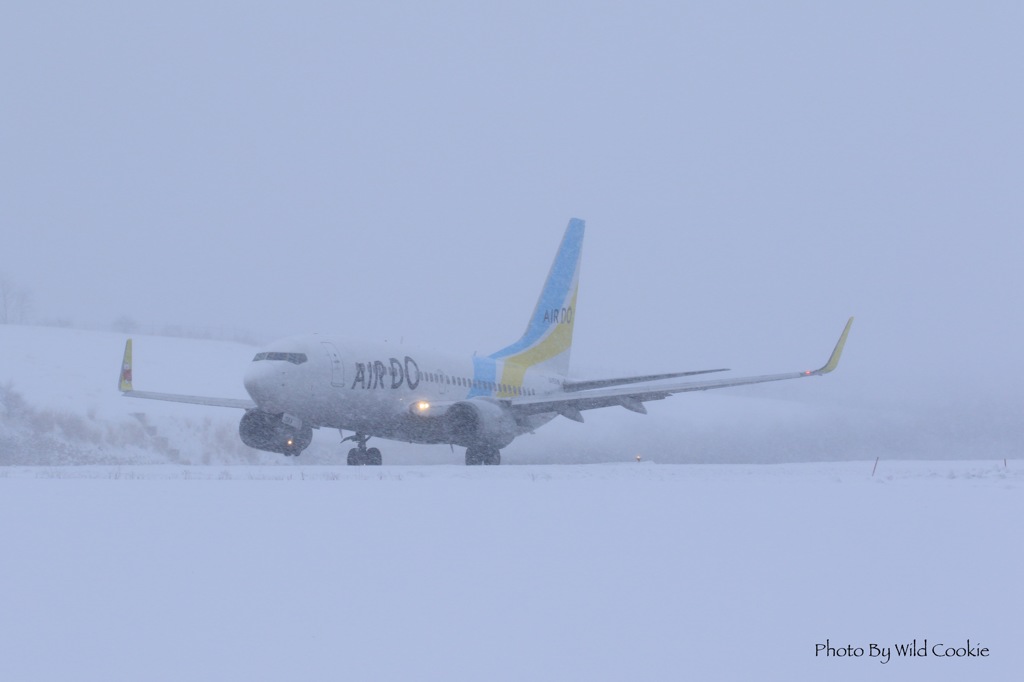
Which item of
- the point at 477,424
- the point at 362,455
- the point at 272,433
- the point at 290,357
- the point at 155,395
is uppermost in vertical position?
the point at 290,357

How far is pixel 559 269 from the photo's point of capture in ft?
122

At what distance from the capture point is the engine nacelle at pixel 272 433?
2614cm

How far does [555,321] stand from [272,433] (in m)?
12.9

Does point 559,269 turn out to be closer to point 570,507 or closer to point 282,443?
point 282,443

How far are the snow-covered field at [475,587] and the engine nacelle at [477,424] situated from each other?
50.0 feet

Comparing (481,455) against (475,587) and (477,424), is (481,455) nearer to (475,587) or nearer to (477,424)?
(477,424)

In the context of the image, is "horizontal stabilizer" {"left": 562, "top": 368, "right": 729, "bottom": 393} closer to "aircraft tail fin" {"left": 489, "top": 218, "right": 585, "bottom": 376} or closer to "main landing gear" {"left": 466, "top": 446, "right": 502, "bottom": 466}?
"aircraft tail fin" {"left": 489, "top": 218, "right": 585, "bottom": 376}

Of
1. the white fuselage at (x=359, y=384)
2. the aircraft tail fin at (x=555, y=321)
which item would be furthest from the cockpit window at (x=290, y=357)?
the aircraft tail fin at (x=555, y=321)

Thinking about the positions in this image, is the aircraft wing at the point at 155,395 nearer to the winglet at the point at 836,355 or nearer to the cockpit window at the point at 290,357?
the cockpit window at the point at 290,357

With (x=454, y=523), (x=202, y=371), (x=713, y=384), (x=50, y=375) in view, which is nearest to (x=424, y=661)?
(x=454, y=523)

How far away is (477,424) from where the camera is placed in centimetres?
2684

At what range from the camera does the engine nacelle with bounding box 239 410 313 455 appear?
26141 mm

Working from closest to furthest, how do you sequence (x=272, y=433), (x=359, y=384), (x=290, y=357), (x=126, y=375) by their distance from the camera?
(x=290, y=357) → (x=126, y=375) → (x=272, y=433) → (x=359, y=384)

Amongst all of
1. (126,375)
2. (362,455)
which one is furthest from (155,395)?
(362,455)
